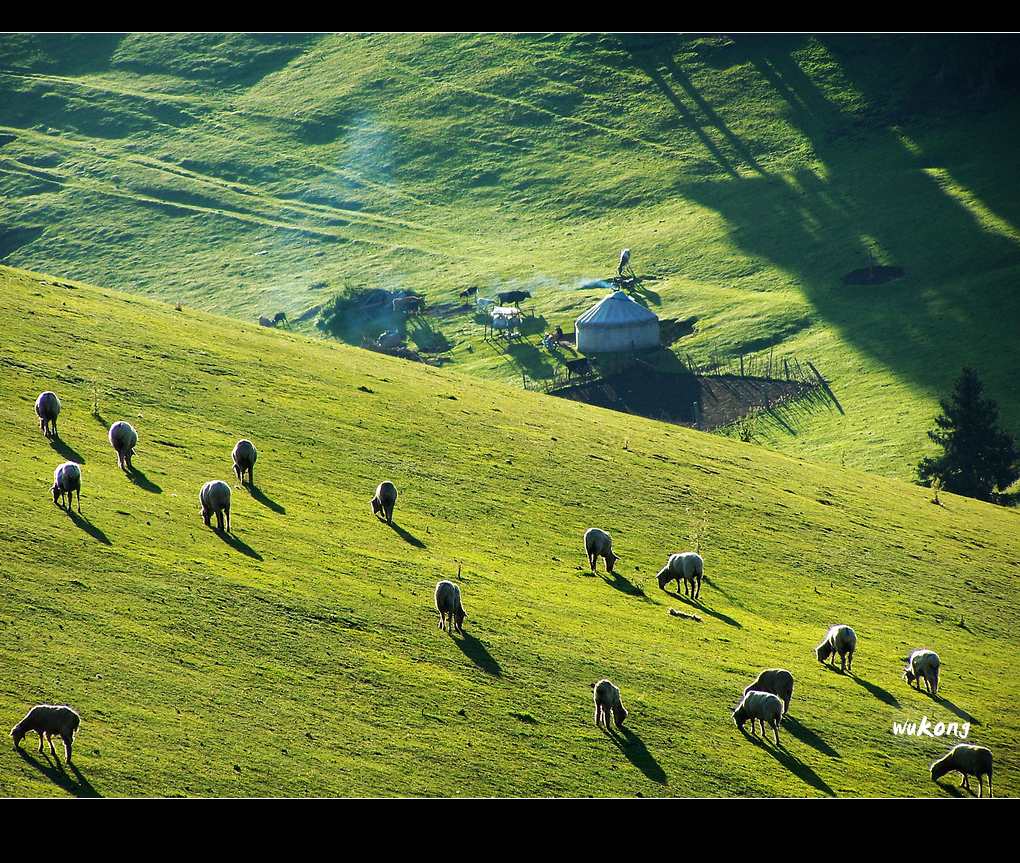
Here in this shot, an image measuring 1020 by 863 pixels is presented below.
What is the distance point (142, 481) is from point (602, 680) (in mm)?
17474

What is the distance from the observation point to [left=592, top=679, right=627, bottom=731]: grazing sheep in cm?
2870

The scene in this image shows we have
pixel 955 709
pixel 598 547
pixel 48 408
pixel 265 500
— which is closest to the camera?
pixel 955 709

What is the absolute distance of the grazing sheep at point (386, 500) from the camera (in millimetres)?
41125

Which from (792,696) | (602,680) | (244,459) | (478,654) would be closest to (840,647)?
(792,696)

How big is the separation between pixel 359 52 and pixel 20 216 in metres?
57.8

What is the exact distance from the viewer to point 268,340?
63875mm

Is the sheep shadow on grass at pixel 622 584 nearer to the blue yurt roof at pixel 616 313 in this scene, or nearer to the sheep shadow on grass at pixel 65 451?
the sheep shadow on grass at pixel 65 451

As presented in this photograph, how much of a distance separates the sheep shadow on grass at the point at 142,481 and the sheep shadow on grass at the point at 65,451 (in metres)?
1.60

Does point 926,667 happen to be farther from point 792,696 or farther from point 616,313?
point 616,313

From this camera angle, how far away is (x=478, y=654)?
3153 centimetres

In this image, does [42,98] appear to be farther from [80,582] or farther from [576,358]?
[80,582]

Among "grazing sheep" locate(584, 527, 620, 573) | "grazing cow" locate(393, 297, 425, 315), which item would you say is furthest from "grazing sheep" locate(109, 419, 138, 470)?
"grazing cow" locate(393, 297, 425, 315)

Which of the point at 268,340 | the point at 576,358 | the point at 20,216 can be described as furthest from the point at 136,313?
the point at 20,216

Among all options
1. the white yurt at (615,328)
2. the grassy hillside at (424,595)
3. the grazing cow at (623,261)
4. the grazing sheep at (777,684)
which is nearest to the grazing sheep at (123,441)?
the grassy hillside at (424,595)
